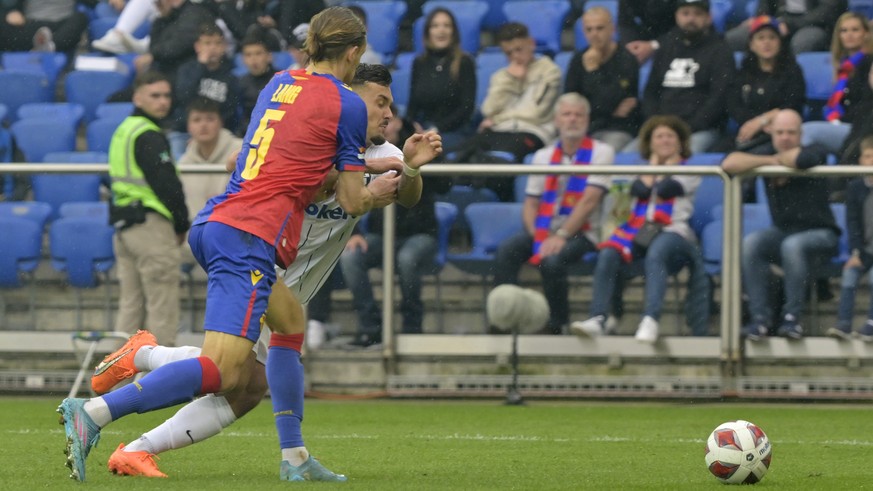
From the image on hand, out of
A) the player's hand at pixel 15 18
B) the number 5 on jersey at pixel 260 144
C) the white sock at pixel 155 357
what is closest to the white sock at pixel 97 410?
the white sock at pixel 155 357

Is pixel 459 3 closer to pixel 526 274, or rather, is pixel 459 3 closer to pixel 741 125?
pixel 741 125

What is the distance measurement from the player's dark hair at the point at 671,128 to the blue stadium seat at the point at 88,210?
13.3ft

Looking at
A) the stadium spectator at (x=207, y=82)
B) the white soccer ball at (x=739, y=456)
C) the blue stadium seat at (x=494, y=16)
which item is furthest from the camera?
the blue stadium seat at (x=494, y=16)

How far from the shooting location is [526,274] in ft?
34.3

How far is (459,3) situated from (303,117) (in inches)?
373

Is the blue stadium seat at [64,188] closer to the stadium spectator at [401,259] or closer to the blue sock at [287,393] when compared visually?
the stadium spectator at [401,259]

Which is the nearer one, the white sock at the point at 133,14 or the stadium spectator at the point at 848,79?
the stadium spectator at the point at 848,79

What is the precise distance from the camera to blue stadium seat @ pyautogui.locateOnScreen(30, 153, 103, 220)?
10.9m

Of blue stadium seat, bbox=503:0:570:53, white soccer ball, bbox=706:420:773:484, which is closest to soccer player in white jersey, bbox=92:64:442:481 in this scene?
white soccer ball, bbox=706:420:773:484

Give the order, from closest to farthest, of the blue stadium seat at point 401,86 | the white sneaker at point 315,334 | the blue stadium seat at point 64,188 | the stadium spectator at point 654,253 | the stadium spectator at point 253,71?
the stadium spectator at point 654,253 < the white sneaker at point 315,334 < the blue stadium seat at point 64,188 < the stadium spectator at point 253,71 < the blue stadium seat at point 401,86

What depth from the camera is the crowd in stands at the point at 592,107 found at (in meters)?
10.3

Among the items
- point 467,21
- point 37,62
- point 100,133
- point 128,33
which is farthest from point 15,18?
point 467,21

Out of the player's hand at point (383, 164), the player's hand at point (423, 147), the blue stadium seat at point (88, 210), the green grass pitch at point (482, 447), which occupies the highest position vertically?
the player's hand at point (423, 147)

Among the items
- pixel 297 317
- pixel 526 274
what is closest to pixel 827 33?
pixel 526 274
